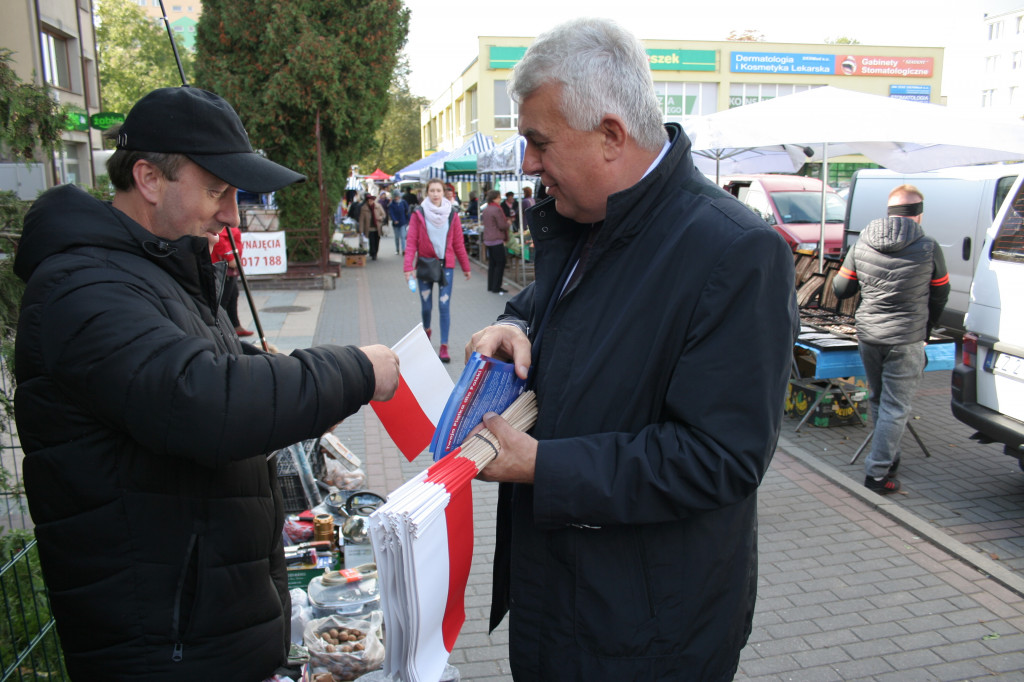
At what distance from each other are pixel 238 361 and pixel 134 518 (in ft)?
1.40

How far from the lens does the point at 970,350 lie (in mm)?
5316

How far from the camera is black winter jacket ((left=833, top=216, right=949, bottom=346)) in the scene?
544cm

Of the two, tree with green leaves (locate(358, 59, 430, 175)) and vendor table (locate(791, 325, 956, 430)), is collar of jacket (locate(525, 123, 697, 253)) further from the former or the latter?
tree with green leaves (locate(358, 59, 430, 175))

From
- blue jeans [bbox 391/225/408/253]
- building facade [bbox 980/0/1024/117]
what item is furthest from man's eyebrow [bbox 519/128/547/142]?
building facade [bbox 980/0/1024/117]

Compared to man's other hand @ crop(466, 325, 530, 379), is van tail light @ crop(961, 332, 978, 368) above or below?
below

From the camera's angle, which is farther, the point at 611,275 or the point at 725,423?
the point at 611,275

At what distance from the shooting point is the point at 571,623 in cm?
168

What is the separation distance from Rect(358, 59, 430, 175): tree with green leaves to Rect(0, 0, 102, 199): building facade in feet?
96.3

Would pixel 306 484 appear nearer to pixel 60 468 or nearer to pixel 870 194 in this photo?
pixel 60 468

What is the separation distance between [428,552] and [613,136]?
3.22ft

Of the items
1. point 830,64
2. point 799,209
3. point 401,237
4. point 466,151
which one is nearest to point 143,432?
point 799,209

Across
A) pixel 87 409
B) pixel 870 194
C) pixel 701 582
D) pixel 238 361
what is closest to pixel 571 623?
pixel 701 582

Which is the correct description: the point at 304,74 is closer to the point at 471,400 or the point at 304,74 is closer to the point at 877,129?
the point at 877,129

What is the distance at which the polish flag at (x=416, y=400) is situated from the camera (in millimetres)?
2127
